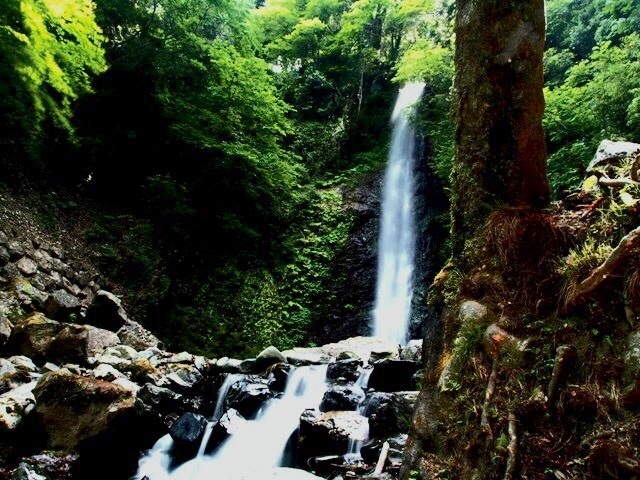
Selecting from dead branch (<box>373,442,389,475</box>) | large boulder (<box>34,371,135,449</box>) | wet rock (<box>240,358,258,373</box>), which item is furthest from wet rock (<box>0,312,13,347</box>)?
dead branch (<box>373,442,389,475</box>)

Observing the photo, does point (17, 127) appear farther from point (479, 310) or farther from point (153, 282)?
point (479, 310)

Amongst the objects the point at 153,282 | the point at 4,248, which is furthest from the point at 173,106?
the point at 4,248

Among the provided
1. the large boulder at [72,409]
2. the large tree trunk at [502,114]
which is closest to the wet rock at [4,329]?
the large boulder at [72,409]

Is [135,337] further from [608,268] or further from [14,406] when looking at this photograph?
[608,268]

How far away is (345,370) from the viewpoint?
22.0 ft

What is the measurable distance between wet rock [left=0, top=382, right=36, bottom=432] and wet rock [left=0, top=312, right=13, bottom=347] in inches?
59.8

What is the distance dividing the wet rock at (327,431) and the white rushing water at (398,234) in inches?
271

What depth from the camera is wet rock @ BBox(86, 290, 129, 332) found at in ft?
26.8

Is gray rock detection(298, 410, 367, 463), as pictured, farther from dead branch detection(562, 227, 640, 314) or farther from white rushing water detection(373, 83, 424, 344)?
white rushing water detection(373, 83, 424, 344)

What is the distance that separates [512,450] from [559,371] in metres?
0.46

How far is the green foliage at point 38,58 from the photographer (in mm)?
6420

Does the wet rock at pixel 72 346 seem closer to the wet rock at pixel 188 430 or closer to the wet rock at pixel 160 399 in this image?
the wet rock at pixel 160 399

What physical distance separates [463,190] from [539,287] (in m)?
1.22

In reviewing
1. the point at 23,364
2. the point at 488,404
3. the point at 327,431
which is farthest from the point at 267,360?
the point at 488,404
